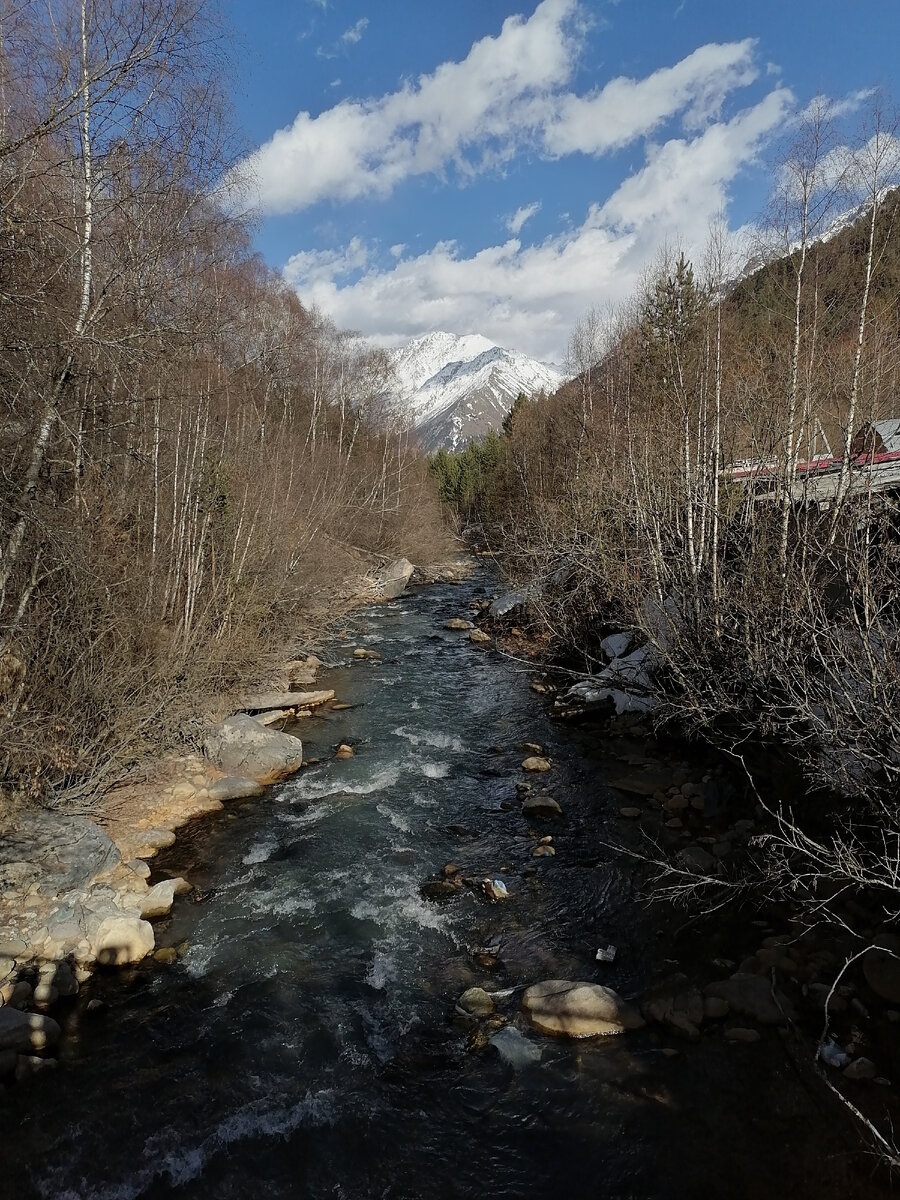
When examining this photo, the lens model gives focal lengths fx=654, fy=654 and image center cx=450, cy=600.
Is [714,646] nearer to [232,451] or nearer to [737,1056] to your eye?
[737,1056]

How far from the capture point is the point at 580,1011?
5449 mm

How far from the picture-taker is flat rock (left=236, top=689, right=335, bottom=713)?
12.0 metres

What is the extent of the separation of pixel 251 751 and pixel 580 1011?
6371 millimetres

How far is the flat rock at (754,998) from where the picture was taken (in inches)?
209

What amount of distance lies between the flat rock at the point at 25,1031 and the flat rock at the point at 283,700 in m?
6.52

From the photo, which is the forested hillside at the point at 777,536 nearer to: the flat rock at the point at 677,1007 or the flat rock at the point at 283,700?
the flat rock at the point at 677,1007

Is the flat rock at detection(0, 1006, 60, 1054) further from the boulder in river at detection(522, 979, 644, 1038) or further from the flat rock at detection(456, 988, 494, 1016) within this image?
the boulder in river at detection(522, 979, 644, 1038)

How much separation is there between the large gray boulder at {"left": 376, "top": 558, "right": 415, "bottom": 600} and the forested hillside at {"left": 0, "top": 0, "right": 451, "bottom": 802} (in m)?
8.59

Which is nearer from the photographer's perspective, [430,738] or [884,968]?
[884,968]

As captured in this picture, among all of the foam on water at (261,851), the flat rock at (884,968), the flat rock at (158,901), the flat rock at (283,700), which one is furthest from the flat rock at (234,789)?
the flat rock at (884,968)

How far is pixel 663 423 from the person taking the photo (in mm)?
14641

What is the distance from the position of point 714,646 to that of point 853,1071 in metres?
5.49

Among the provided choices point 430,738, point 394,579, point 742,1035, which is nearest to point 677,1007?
point 742,1035

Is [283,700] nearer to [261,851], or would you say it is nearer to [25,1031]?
[261,851]
